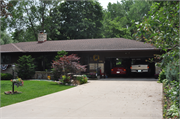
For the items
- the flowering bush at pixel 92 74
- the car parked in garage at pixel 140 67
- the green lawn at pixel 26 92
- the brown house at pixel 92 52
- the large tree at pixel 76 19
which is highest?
the large tree at pixel 76 19

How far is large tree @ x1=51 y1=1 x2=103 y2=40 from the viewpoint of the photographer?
37844 millimetres

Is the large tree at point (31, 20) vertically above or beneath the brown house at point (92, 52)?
above

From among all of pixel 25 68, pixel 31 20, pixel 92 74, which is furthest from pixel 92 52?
pixel 31 20

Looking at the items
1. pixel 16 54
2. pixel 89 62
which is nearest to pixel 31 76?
pixel 16 54

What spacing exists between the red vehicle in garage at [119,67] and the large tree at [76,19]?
1655 cm

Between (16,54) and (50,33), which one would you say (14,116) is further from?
(50,33)

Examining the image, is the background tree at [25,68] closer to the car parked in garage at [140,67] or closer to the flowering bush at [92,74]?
the flowering bush at [92,74]

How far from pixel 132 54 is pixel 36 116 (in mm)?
15814

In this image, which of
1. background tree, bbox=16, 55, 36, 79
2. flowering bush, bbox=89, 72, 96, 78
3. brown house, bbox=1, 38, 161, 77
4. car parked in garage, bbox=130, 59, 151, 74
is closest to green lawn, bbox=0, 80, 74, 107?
flowering bush, bbox=89, 72, 96, 78

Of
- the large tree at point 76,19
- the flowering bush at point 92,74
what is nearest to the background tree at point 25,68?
the flowering bush at point 92,74

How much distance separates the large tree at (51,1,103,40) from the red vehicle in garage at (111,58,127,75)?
16554 millimetres

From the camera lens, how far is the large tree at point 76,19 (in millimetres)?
37844

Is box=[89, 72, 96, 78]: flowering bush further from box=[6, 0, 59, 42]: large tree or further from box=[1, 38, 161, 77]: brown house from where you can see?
box=[6, 0, 59, 42]: large tree

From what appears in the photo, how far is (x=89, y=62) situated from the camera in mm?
21266
